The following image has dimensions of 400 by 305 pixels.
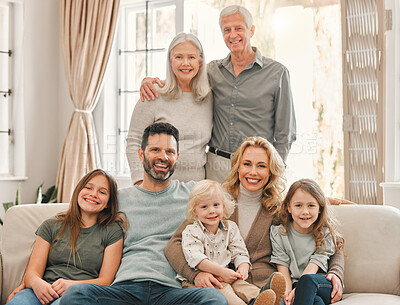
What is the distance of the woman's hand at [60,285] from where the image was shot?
2.10 metres

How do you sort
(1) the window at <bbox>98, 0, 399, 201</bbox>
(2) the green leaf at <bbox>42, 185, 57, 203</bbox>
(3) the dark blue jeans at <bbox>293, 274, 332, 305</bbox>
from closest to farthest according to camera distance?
(3) the dark blue jeans at <bbox>293, 274, 332, 305</bbox> < (1) the window at <bbox>98, 0, 399, 201</bbox> < (2) the green leaf at <bbox>42, 185, 57, 203</bbox>

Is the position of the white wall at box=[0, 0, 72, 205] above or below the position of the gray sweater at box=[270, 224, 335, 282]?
above

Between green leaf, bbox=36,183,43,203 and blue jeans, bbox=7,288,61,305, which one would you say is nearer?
blue jeans, bbox=7,288,61,305

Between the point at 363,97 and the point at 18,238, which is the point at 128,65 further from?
the point at 18,238

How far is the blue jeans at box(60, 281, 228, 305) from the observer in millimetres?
1943

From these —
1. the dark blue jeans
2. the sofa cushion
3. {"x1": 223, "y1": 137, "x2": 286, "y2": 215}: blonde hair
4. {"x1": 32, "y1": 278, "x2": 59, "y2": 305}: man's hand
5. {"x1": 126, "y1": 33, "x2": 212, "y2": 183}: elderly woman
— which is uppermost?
{"x1": 126, "y1": 33, "x2": 212, "y2": 183}: elderly woman

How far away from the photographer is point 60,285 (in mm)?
2109

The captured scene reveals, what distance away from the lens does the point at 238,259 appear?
2.18 meters

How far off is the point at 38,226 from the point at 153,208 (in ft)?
1.97

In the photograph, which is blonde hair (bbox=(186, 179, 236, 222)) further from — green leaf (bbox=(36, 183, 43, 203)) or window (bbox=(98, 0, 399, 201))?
green leaf (bbox=(36, 183, 43, 203))

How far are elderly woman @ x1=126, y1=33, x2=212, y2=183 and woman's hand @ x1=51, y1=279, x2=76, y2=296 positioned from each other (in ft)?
2.56

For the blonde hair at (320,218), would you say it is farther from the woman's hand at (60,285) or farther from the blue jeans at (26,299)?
the blue jeans at (26,299)

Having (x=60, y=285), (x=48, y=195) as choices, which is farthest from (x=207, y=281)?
(x=48, y=195)

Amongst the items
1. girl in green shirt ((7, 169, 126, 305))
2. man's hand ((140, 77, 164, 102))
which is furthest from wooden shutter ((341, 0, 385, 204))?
girl in green shirt ((7, 169, 126, 305))
